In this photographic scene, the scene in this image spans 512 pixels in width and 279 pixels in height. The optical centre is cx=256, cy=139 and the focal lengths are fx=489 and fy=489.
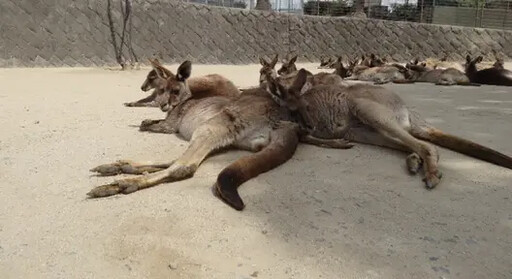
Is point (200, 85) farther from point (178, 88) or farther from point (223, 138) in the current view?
point (223, 138)

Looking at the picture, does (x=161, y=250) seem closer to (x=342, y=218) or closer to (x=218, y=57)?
(x=342, y=218)

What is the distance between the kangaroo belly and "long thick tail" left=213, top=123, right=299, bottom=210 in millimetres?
531

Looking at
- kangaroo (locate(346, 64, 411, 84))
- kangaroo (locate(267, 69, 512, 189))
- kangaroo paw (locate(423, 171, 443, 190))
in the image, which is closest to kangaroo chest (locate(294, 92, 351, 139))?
kangaroo (locate(267, 69, 512, 189))

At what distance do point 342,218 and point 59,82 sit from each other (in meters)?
6.07

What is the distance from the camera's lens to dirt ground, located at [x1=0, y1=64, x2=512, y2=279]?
6.68 feet

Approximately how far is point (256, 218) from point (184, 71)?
2173 mm

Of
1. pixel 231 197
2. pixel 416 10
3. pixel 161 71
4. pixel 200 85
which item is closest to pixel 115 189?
pixel 231 197

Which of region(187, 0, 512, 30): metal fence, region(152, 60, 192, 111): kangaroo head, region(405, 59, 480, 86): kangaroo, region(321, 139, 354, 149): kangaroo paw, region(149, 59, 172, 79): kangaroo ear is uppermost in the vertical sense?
region(187, 0, 512, 30): metal fence

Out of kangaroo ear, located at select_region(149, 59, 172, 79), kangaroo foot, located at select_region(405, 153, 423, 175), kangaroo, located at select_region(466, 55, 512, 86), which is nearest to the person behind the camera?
kangaroo foot, located at select_region(405, 153, 423, 175)

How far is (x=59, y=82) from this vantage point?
7.36 m

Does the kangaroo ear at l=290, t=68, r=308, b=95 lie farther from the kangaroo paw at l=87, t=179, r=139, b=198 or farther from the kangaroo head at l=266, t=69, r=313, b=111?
the kangaroo paw at l=87, t=179, r=139, b=198

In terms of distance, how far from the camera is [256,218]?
2.47 m

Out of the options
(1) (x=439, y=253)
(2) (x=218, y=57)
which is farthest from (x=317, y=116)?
(2) (x=218, y=57)

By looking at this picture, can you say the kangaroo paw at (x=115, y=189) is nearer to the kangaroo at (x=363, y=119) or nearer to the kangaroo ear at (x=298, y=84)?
the kangaroo at (x=363, y=119)
